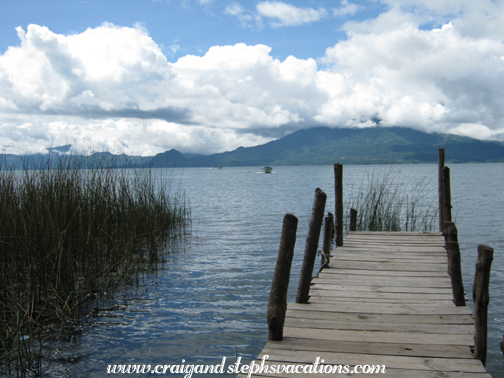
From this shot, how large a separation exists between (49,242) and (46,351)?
124 cm

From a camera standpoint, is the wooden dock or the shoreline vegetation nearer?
the wooden dock

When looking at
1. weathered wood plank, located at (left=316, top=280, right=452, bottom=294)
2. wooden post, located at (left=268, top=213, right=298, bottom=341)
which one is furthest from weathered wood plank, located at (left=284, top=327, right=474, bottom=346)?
weathered wood plank, located at (left=316, top=280, right=452, bottom=294)

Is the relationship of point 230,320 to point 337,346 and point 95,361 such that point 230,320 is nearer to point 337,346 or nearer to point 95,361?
point 95,361

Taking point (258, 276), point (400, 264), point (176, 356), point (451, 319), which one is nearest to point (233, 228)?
point (258, 276)

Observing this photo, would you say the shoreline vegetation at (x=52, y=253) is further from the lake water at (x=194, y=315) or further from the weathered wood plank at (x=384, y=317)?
the weathered wood plank at (x=384, y=317)

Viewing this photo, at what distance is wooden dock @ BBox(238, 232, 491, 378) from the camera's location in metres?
2.64

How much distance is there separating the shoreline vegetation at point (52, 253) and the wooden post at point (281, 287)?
2.13 m

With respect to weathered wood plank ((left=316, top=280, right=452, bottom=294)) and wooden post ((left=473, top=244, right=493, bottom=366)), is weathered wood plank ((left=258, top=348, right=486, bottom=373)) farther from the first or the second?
weathered wood plank ((left=316, top=280, right=452, bottom=294))

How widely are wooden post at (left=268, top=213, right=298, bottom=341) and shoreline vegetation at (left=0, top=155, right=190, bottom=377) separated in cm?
213

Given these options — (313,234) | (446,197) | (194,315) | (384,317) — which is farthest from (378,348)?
(446,197)

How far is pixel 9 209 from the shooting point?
477 cm

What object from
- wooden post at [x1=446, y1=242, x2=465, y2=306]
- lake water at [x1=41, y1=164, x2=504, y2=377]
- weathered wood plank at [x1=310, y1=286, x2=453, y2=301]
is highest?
wooden post at [x1=446, y1=242, x2=465, y2=306]

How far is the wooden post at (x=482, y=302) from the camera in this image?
2.85m

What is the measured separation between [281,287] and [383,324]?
1.07 m
